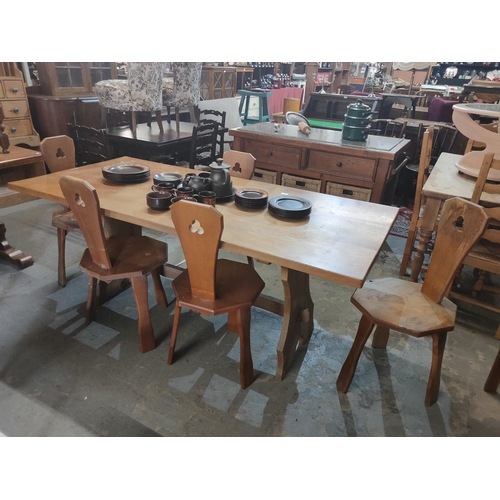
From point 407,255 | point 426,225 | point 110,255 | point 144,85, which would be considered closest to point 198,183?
point 110,255

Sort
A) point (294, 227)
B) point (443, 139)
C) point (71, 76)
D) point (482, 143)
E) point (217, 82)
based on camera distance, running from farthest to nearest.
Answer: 1. point (217, 82)
2. point (71, 76)
3. point (443, 139)
4. point (482, 143)
5. point (294, 227)

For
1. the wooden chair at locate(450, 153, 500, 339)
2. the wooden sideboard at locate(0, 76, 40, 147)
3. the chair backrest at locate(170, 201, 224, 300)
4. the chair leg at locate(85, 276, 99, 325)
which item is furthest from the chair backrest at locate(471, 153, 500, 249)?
the wooden sideboard at locate(0, 76, 40, 147)

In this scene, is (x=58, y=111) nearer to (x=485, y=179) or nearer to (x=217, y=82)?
(x=217, y=82)

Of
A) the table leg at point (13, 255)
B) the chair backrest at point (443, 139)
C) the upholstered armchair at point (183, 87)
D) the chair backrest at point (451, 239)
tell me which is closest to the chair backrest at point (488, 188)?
the chair backrest at point (451, 239)

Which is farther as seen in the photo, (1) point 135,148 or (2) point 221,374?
(1) point 135,148

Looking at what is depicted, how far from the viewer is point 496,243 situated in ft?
7.18

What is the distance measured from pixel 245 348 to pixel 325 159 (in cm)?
193

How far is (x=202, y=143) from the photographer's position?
3.74m

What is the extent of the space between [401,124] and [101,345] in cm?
379

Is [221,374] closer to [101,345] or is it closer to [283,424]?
[283,424]

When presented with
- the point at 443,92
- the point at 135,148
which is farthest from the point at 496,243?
the point at 443,92

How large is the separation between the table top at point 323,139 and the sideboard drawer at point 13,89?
2.27 meters

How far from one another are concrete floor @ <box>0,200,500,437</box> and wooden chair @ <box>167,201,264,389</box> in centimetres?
18

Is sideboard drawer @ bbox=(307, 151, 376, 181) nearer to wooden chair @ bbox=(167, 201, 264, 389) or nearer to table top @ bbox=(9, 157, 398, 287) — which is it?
table top @ bbox=(9, 157, 398, 287)
